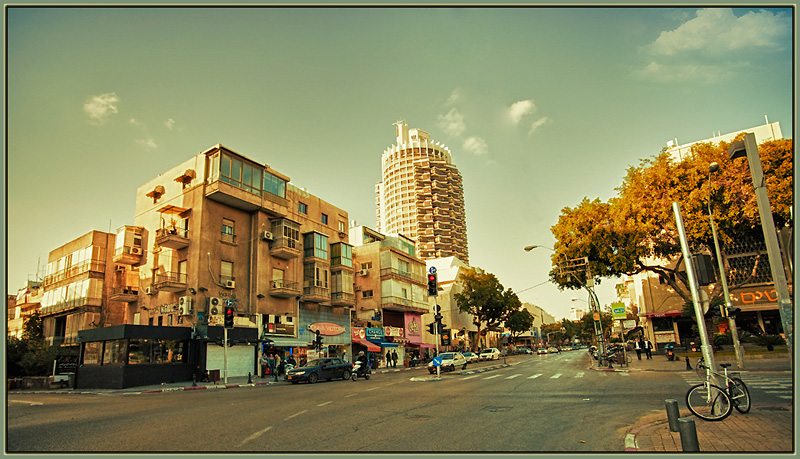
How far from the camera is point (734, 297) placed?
4188 centimetres

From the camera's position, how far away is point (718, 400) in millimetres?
8117

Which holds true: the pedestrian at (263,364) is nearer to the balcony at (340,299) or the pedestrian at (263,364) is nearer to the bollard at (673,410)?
the balcony at (340,299)

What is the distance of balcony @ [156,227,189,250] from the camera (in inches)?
1205

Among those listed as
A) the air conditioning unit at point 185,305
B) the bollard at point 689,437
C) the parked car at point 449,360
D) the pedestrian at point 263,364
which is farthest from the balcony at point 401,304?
the bollard at point 689,437

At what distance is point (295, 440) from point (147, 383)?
22.0 m

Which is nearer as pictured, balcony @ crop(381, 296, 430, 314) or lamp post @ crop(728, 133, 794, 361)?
lamp post @ crop(728, 133, 794, 361)

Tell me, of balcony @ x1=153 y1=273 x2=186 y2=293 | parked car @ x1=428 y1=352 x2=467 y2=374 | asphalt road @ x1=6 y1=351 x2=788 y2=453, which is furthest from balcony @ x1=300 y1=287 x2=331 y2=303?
asphalt road @ x1=6 y1=351 x2=788 y2=453

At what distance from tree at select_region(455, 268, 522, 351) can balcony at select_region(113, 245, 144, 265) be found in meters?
43.9

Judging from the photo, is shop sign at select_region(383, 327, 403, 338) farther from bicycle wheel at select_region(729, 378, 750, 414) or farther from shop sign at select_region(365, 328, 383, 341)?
bicycle wheel at select_region(729, 378, 750, 414)

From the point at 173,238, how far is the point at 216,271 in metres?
3.61

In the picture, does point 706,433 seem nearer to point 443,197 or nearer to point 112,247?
point 112,247

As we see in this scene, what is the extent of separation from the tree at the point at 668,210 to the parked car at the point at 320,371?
1558 cm

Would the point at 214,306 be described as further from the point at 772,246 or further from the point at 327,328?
the point at 772,246

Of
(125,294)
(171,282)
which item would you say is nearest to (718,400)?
(171,282)
